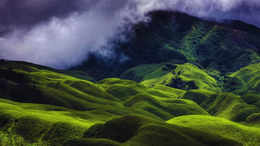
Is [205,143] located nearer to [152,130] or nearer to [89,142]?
[152,130]

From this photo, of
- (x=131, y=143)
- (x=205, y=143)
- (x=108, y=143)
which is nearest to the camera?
(x=108, y=143)

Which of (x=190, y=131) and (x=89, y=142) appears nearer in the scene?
(x=89, y=142)

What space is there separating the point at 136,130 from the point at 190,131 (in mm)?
33543

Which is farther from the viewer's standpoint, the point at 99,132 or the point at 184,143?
the point at 99,132

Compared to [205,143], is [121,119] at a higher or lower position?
higher

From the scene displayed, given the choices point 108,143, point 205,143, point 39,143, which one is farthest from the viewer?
point 39,143

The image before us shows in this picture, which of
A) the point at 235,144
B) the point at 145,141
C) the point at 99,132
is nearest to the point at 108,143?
the point at 145,141

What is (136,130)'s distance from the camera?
17075 cm

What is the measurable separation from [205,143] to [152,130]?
31136 millimetres

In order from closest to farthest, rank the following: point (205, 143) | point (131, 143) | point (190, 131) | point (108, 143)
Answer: point (108, 143) → point (131, 143) → point (205, 143) → point (190, 131)

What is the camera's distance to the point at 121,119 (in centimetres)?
18675

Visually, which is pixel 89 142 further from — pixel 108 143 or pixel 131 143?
pixel 131 143

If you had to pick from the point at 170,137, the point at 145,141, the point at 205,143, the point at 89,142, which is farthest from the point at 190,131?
the point at 89,142

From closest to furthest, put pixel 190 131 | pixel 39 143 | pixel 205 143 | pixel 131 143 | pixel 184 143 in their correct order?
1. pixel 131 143
2. pixel 184 143
3. pixel 205 143
4. pixel 190 131
5. pixel 39 143
